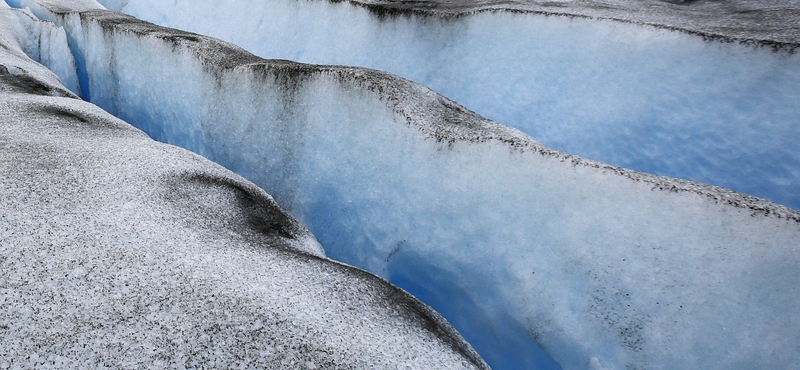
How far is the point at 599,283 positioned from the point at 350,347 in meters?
1.53

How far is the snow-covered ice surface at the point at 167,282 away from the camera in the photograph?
70.9 inches

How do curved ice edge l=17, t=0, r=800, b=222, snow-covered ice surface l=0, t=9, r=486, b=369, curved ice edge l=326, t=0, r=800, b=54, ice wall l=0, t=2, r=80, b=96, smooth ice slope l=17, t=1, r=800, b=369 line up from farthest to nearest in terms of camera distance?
ice wall l=0, t=2, r=80, b=96 < curved ice edge l=326, t=0, r=800, b=54 < curved ice edge l=17, t=0, r=800, b=222 < smooth ice slope l=17, t=1, r=800, b=369 < snow-covered ice surface l=0, t=9, r=486, b=369

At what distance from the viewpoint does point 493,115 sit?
17.3ft

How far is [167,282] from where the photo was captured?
208 centimetres

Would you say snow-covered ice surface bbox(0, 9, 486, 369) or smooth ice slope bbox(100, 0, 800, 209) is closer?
snow-covered ice surface bbox(0, 9, 486, 369)

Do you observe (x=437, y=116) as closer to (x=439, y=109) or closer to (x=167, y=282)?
(x=439, y=109)

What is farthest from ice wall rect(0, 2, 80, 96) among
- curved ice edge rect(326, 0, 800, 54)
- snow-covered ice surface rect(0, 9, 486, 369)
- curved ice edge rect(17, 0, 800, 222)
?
snow-covered ice surface rect(0, 9, 486, 369)

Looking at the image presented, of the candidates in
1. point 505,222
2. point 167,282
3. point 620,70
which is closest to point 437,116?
point 505,222

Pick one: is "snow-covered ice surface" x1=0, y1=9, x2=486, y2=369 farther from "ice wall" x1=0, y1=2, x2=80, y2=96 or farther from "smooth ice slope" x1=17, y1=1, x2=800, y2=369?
"ice wall" x1=0, y1=2, x2=80, y2=96

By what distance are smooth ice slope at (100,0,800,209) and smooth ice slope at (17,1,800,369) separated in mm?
1681

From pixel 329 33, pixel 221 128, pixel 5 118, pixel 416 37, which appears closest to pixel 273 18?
pixel 329 33

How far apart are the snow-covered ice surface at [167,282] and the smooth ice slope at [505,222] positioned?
0.75 m

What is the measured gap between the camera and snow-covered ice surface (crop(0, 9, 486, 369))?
180 centimetres

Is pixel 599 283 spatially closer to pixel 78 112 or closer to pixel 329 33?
pixel 78 112
